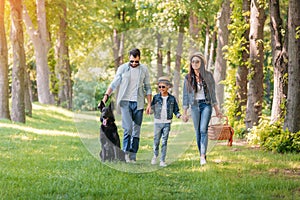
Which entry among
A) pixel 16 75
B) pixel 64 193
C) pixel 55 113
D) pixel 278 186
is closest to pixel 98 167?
pixel 64 193

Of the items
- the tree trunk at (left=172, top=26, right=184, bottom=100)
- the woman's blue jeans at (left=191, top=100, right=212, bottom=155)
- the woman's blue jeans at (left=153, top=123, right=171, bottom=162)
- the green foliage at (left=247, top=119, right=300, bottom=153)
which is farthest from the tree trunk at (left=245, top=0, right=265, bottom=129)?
the woman's blue jeans at (left=153, top=123, right=171, bottom=162)

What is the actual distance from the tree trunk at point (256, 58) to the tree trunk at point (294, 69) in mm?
2917

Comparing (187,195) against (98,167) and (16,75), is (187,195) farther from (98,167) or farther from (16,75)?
(16,75)

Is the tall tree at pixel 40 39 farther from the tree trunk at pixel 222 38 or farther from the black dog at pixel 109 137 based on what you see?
the black dog at pixel 109 137

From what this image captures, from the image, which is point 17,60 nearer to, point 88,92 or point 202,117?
point 202,117

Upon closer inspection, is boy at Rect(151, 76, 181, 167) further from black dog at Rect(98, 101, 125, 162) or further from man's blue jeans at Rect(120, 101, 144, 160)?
black dog at Rect(98, 101, 125, 162)

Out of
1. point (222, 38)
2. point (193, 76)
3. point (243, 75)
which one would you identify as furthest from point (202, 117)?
point (222, 38)

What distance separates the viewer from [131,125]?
990 cm

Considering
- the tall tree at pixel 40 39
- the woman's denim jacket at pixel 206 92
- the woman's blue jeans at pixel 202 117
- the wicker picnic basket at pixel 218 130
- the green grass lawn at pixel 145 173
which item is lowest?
the green grass lawn at pixel 145 173

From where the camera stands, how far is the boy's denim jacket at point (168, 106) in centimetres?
962

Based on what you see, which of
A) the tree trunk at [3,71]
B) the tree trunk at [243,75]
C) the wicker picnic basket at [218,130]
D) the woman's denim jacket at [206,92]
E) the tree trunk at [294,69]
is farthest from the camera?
the tree trunk at [3,71]

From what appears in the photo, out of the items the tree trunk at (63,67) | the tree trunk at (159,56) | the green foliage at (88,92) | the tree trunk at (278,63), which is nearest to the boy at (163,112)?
the tree trunk at (159,56)

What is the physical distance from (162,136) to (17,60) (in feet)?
37.8

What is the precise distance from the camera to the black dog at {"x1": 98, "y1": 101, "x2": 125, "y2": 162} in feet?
31.5
